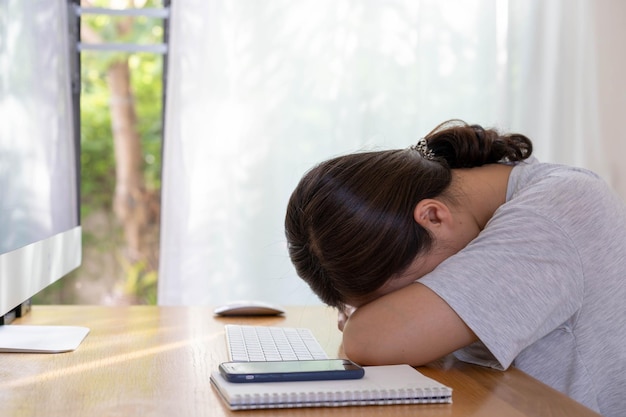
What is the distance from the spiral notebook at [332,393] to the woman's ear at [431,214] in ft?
0.80

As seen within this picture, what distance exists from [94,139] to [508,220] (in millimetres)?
2621

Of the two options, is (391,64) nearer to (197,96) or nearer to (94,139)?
(197,96)

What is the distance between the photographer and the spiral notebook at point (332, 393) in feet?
2.87

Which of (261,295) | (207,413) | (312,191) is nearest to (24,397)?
(207,413)

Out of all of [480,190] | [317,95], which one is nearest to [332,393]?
[480,190]

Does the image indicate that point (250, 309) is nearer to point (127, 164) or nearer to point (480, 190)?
point (480, 190)

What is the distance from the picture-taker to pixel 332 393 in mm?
893

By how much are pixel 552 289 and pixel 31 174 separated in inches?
32.7

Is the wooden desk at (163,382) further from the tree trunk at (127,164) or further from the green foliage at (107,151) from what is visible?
the tree trunk at (127,164)

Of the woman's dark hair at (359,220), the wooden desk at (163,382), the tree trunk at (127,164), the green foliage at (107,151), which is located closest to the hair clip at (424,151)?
the woman's dark hair at (359,220)

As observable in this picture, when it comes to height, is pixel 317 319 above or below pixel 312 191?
below

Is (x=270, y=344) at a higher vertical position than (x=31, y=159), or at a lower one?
lower

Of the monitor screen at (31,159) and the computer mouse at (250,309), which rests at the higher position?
the monitor screen at (31,159)

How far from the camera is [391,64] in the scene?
8.23 feet
